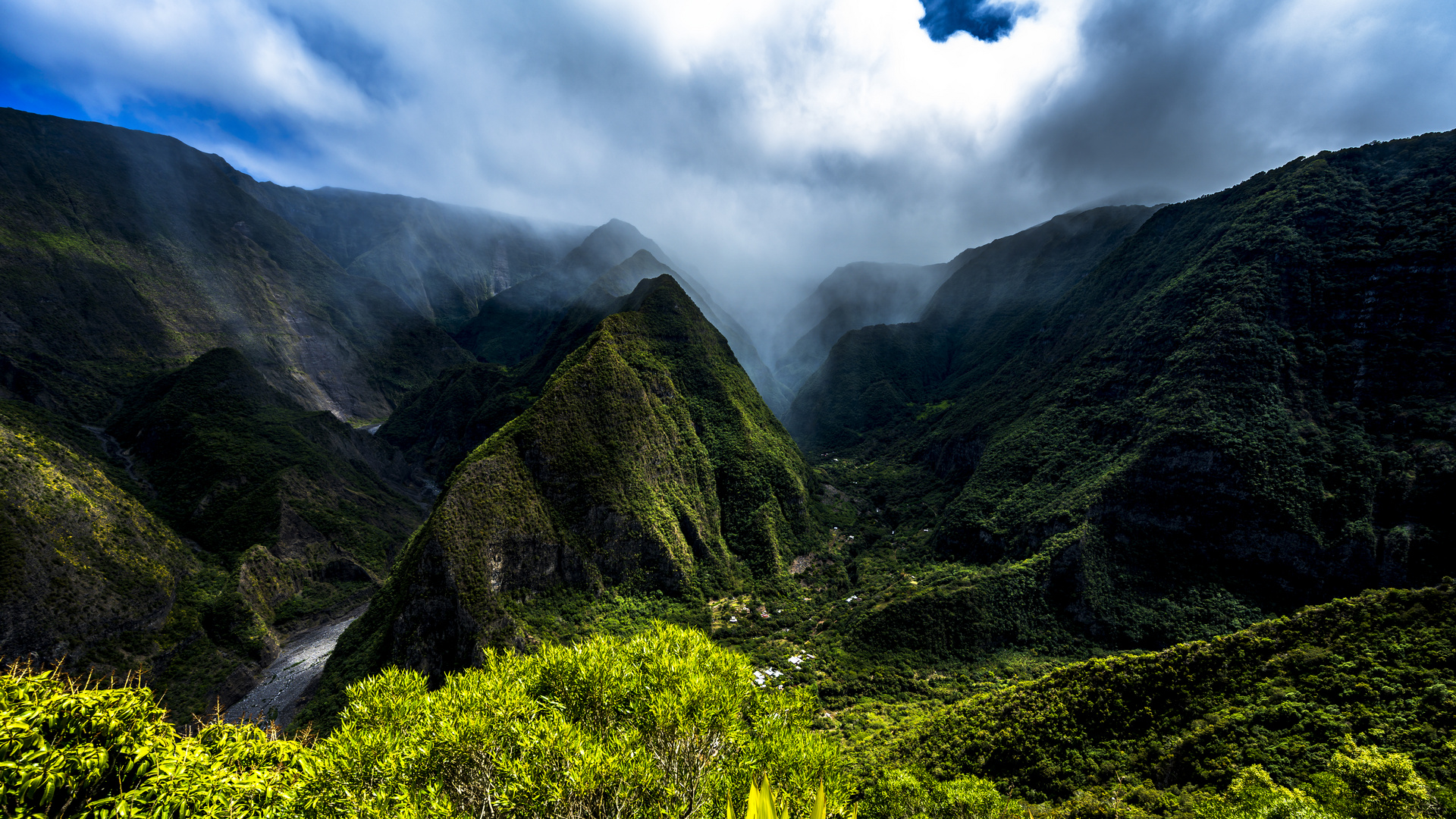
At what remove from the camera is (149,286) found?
12850cm

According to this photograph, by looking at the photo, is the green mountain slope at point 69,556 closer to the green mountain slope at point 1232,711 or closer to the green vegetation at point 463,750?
the green vegetation at point 463,750

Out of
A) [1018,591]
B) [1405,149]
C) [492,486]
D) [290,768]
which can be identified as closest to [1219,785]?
[1018,591]

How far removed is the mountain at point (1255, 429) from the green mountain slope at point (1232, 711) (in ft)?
85.5

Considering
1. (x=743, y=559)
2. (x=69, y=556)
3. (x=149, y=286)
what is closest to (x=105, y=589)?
(x=69, y=556)

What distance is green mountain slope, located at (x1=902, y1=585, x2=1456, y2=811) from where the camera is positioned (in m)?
31.8

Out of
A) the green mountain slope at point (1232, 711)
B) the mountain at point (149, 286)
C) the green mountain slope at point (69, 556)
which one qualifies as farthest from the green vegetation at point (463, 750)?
the mountain at point (149, 286)

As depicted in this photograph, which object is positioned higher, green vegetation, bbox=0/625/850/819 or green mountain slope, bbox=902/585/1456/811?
green vegetation, bbox=0/625/850/819

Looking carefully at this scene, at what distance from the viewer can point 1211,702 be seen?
3888cm

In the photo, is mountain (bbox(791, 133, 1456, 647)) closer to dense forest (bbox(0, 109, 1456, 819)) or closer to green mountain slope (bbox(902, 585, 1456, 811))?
dense forest (bbox(0, 109, 1456, 819))

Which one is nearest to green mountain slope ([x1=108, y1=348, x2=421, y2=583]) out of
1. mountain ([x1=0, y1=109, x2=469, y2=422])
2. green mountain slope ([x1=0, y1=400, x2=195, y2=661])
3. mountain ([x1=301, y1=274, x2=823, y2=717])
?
green mountain slope ([x1=0, y1=400, x2=195, y2=661])

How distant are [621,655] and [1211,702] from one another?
160 ft

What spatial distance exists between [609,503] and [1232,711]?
69.8 meters

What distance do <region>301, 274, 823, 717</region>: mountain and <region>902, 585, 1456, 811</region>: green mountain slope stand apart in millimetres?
44855

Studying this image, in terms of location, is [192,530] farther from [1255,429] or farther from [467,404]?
[1255,429]
